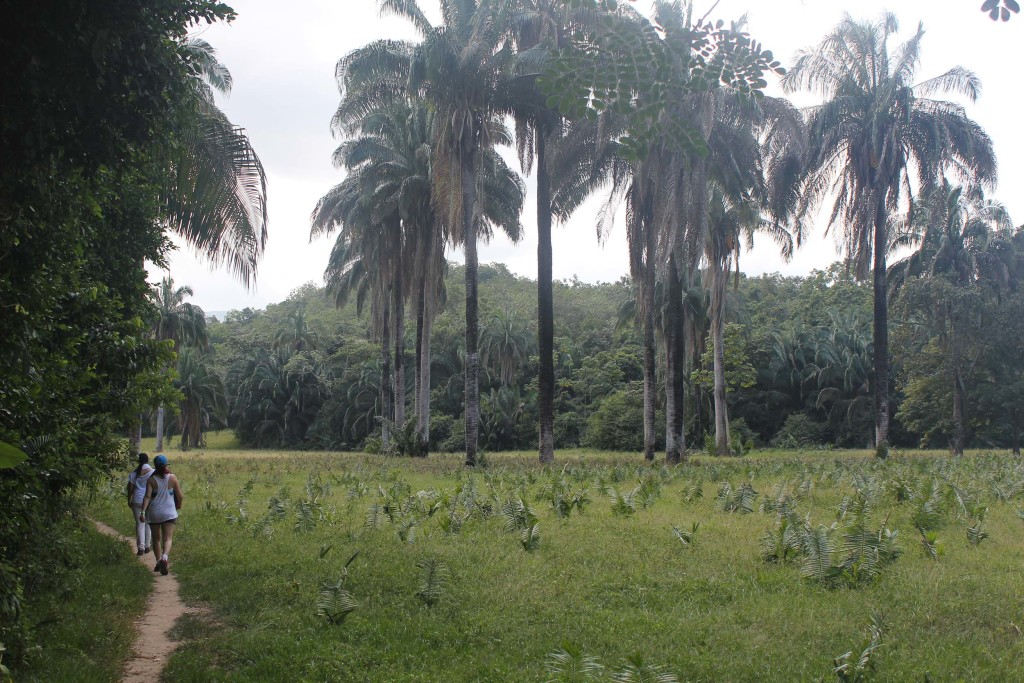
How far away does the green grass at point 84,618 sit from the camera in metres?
5.70

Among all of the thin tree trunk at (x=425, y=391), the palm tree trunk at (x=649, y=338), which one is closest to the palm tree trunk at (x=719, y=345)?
the palm tree trunk at (x=649, y=338)

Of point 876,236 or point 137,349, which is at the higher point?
point 876,236

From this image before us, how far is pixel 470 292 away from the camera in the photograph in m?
23.5

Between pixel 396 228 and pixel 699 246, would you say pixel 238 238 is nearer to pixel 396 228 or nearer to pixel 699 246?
pixel 699 246

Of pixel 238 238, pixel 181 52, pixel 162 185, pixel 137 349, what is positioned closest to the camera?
pixel 181 52

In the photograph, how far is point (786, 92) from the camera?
2378 centimetres

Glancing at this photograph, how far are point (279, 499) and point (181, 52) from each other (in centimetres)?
908

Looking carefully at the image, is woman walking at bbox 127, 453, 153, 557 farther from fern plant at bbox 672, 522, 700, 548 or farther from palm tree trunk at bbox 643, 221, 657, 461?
palm tree trunk at bbox 643, 221, 657, 461

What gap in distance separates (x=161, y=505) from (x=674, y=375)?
57.7 ft

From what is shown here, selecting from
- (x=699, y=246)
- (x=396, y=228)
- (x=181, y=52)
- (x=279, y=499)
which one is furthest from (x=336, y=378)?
(x=181, y=52)

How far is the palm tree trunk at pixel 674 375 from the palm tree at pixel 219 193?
42.7ft

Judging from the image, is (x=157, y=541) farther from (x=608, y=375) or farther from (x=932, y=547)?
(x=608, y=375)

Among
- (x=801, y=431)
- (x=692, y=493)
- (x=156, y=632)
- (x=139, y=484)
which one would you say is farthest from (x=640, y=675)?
(x=801, y=431)

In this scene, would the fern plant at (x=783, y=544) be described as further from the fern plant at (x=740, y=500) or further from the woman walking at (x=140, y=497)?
the woman walking at (x=140, y=497)
